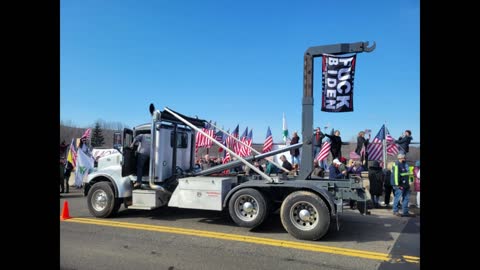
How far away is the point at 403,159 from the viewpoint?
393 inches

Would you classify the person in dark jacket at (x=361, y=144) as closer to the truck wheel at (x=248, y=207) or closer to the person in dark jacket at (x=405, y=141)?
the person in dark jacket at (x=405, y=141)

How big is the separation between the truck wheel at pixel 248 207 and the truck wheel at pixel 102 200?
3.27 m

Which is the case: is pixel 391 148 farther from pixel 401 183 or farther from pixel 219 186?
pixel 219 186

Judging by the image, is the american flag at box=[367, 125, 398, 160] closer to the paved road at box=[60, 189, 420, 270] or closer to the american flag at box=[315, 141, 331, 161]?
the american flag at box=[315, 141, 331, 161]

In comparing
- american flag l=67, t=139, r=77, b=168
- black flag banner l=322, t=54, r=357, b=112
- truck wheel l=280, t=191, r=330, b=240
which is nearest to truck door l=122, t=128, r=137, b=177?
truck wheel l=280, t=191, r=330, b=240

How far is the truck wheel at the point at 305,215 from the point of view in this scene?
6.58 m

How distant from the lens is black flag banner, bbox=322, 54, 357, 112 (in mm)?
7832

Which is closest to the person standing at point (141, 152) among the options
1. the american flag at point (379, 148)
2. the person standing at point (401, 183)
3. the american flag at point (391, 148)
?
the person standing at point (401, 183)

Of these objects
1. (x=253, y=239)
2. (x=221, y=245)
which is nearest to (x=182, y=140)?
(x=253, y=239)
